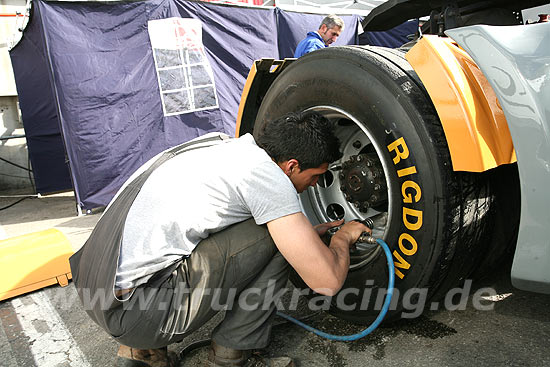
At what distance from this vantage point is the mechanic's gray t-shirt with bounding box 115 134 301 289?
4.55 feet

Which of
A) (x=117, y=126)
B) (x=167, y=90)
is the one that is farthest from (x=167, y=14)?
(x=117, y=126)

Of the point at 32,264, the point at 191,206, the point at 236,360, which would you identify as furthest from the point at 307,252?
the point at 32,264

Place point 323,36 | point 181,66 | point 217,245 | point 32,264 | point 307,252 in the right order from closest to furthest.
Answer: point 307,252
point 217,245
point 32,264
point 323,36
point 181,66

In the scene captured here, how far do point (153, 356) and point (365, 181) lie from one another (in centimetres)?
105

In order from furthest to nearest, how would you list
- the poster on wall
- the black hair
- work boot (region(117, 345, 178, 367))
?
the poster on wall
work boot (region(117, 345, 178, 367))
the black hair

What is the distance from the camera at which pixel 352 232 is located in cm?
158

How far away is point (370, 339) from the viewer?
65.0 inches

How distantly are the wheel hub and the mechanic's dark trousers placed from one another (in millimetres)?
426

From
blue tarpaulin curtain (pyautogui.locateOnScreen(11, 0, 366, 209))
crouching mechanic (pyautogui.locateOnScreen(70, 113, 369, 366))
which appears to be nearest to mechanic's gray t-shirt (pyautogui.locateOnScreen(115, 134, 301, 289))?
crouching mechanic (pyautogui.locateOnScreen(70, 113, 369, 366))

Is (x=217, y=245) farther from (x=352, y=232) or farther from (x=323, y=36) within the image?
(x=323, y=36)

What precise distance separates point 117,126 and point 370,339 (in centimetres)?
393

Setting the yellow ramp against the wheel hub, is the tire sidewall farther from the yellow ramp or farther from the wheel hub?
the yellow ramp

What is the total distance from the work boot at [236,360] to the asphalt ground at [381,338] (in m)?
0.09

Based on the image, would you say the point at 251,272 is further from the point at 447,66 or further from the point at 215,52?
the point at 215,52
